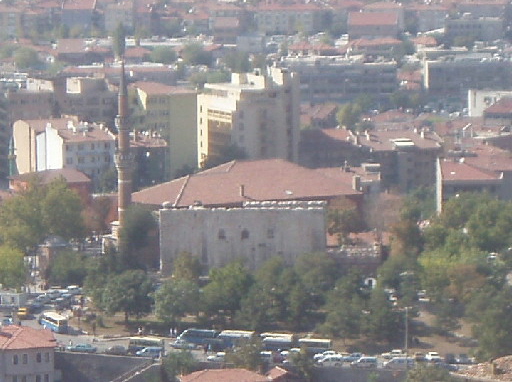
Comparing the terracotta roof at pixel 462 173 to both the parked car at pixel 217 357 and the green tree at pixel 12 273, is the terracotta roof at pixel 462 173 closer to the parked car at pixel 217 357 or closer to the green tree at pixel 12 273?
the green tree at pixel 12 273

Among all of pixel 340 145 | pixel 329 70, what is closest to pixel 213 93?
pixel 340 145

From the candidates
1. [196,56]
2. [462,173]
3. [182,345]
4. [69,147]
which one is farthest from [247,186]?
[196,56]

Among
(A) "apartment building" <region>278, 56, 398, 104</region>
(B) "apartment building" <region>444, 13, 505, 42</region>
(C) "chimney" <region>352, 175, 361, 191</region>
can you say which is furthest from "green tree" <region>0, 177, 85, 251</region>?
(B) "apartment building" <region>444, 13, 505, 42</region>

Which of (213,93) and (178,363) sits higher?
(213,93)

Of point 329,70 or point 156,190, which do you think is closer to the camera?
point 156,190

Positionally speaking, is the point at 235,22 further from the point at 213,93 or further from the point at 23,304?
the point at 23,304

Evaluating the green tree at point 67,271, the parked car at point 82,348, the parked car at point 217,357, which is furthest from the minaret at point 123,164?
the parked car at point 217,357
